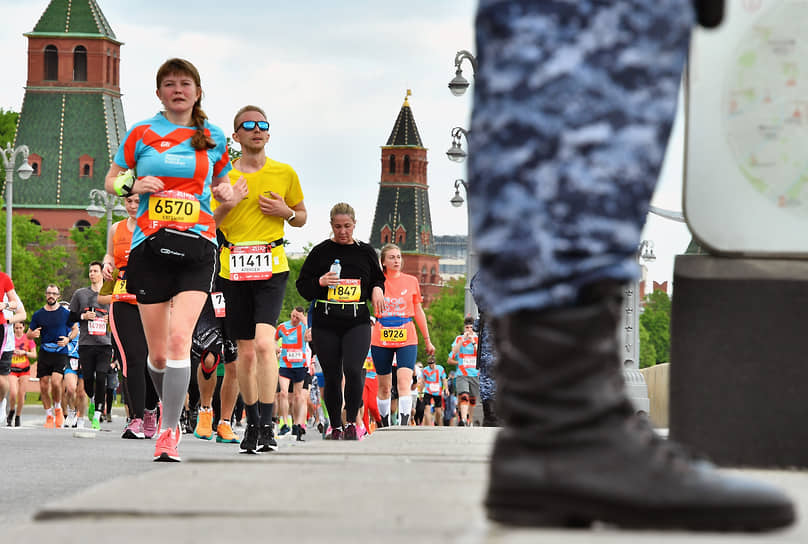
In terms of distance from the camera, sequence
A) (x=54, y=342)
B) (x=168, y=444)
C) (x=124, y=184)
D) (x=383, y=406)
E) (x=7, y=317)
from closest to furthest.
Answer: (x=168, y=444), (x=124, y=184), (x=7, y=317), (x=383, y=406), (x=54, y=342)

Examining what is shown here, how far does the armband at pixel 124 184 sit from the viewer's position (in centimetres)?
850

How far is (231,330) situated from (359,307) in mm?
2301

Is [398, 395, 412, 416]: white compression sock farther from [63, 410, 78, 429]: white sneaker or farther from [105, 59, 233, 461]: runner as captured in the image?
[105, 59, 233, 461]: runner

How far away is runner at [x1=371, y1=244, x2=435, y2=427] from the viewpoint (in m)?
16.4

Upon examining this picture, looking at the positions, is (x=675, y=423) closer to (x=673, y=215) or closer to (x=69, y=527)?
(x=69, y=527)

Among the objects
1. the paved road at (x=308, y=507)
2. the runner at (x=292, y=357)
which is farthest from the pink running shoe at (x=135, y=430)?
the paved road at (x=308, y=507)

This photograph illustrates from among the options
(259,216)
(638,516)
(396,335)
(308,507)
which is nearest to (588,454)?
(638,516)

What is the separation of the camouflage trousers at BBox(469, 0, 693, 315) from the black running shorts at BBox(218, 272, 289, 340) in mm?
7257

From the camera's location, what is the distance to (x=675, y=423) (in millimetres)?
4172

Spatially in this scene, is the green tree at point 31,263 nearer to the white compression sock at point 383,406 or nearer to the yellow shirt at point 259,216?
the white compression sock at point 383,406

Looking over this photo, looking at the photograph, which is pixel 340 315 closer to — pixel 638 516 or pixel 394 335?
pixel 394 335

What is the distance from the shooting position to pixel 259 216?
9.94 meters

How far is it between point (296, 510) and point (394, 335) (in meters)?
14.0

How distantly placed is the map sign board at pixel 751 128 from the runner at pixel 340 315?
7487 mm
